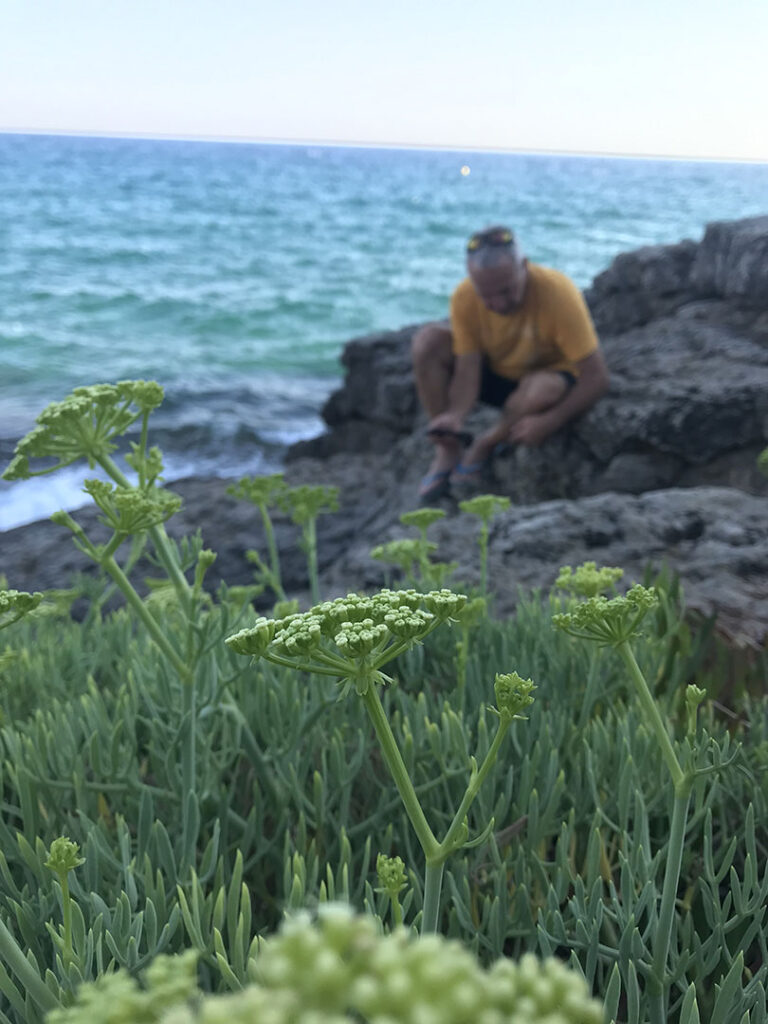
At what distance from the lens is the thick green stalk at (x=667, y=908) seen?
760mm

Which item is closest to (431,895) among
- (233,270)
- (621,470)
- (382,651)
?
(382,651)

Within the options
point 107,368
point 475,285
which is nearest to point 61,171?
point 107,368

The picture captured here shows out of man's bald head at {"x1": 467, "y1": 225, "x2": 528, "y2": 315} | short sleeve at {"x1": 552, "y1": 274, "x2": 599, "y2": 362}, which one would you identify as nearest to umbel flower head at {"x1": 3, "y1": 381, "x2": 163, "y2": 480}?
man's bald head at {"x1": 467, "y1": 225, "x2": 528, "y2": 315}

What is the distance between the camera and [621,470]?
12.3ft

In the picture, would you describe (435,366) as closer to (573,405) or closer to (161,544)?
(573,405)

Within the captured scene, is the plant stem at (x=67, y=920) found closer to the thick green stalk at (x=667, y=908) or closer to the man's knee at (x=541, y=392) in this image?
the thick green stalk at (x=667, y=908)

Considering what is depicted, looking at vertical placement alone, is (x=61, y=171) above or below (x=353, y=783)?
above

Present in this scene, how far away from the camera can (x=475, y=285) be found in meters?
3.97

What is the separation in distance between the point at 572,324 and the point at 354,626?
362 centimetres

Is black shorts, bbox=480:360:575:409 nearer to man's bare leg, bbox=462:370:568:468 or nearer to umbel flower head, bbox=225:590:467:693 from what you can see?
man's bare leg, bbox=462:370:568:468

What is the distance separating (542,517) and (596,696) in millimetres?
1327

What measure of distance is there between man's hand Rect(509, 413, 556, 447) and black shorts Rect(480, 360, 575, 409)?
21.5 inches

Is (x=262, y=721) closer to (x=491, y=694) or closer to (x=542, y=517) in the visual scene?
(x=491, y=694)

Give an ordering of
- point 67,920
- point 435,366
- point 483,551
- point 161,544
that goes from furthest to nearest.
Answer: point 435,366
point 483,551
point 161,544
point 67,920
